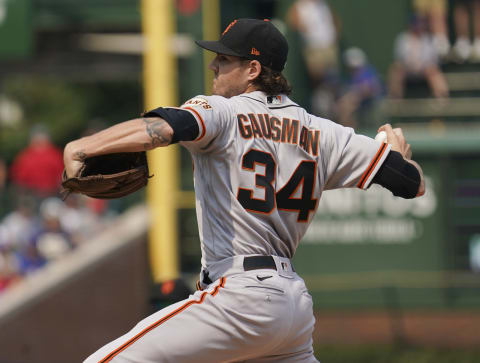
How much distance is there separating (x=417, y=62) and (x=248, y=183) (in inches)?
339

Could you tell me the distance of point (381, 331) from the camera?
1063 centimetres

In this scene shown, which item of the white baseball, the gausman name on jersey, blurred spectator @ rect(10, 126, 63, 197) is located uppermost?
the gausman name on jersey

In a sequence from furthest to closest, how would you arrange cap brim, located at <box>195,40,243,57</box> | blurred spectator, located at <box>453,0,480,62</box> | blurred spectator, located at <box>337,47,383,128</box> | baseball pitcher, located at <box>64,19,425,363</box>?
blurred spectator, located at <box>453,0,480,62</box> → blurred spectator, located at <box>337,47,383,128</box> → cap brim, located at <box>195,40,243,57</box> → baseball pitcher, located at <box>64,19,425,363</box>

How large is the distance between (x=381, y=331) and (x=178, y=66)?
417 centimetres

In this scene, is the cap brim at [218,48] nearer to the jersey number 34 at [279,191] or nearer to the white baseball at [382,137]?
the jersey number 34 at [279,191]

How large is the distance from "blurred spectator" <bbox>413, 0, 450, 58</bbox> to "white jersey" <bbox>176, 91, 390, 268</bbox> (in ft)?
28.0

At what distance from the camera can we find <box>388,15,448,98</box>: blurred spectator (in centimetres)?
1163

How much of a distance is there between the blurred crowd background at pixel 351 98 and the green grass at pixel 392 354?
875 mm

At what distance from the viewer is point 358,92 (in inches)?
441

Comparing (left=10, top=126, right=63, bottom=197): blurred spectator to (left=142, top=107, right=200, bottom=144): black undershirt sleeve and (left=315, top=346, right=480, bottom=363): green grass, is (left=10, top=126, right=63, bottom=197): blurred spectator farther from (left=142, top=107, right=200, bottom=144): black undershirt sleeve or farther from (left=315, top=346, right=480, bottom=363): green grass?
(left=142, top=107, right=200, bottom=144): black undershirt sleeve

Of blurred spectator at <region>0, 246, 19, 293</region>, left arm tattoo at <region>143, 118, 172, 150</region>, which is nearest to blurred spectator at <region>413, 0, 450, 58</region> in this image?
blurred spectator at <region>0, 246, 19, 293</region>

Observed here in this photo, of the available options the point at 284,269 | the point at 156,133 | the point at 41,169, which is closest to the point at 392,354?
the point at 41,169

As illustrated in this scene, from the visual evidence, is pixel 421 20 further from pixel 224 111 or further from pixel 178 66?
pixel 224 111

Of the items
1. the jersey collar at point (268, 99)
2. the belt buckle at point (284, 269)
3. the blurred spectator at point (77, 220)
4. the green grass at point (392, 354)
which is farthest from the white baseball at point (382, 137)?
the blurred spectator at point (77, 220)
